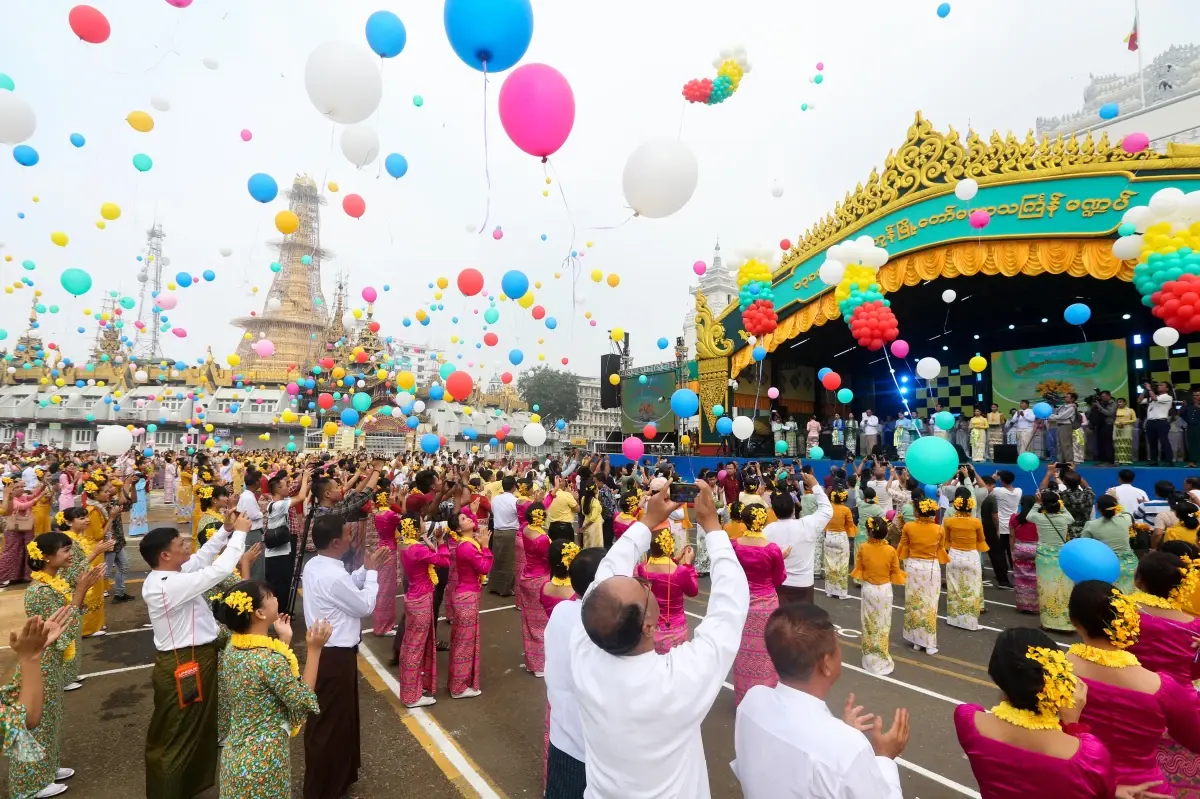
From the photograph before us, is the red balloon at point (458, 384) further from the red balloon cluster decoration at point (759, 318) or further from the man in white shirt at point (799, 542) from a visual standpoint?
the man in white shirt at point (799, 542)

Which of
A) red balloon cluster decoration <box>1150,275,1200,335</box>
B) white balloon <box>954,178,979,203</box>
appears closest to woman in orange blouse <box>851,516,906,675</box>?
red balloon cluster decoration <box>1150,275,1200,335</box>

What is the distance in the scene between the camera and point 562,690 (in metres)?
2.38

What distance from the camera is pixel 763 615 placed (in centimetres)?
415

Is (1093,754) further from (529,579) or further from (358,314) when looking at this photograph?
(358,314)

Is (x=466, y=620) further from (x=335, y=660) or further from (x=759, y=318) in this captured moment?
(x=759, y=318)

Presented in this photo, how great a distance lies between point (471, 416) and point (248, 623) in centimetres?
3544

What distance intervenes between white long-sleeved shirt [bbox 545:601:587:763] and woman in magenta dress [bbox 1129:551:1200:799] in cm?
254

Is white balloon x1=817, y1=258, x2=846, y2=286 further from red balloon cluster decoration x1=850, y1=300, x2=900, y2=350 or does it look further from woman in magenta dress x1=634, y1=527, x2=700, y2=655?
woman in magenta dress x1=634, y1=527, x2=700, y2=655

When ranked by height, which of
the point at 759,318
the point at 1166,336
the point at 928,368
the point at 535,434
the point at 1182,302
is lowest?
the point at 535,434

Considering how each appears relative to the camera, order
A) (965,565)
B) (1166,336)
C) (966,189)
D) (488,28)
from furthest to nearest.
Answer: (966,189), (1166,336), (965,565), (488,28)

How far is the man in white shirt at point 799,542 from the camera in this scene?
4.79 metres

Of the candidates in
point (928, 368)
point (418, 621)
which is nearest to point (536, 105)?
point (418, 621)

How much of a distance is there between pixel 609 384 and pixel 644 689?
68.1ft

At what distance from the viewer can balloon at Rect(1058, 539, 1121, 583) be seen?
320cm
